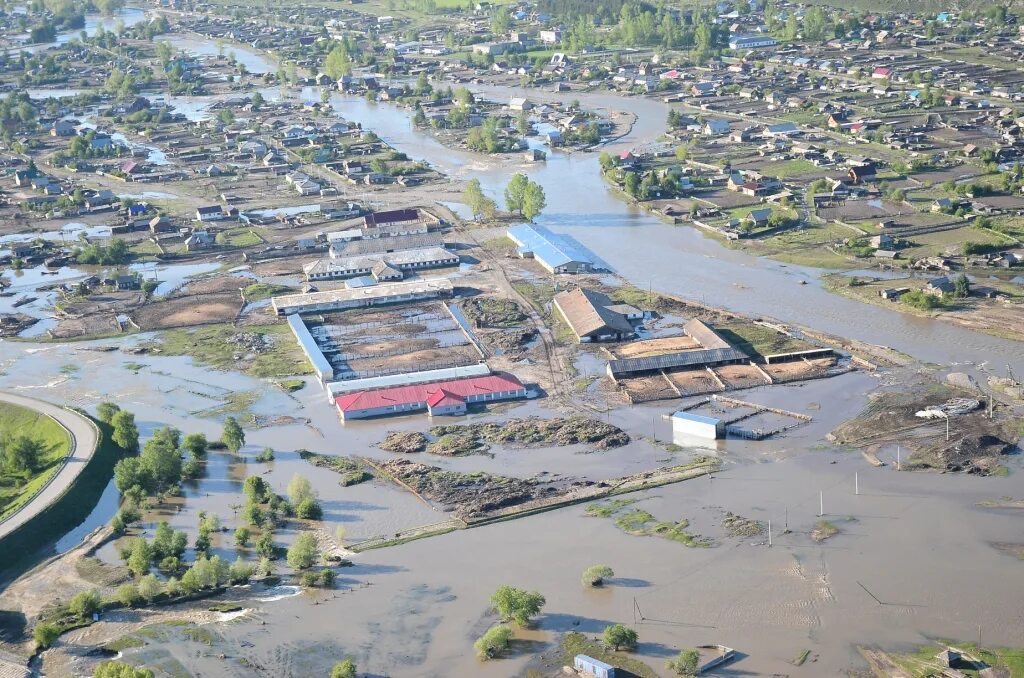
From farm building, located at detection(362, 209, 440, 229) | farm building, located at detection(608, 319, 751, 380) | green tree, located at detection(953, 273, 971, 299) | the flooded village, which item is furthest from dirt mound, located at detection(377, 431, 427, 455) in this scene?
farm building, located at detection(362, 209, 440, 229)

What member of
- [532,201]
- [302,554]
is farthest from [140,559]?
[532,201]

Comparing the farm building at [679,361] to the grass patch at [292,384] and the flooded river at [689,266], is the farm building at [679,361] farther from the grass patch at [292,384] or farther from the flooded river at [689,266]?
the grass patch at [292,384]

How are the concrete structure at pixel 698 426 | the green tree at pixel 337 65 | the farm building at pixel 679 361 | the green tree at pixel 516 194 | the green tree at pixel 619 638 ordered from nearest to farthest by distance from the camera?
the green tree at pixel 619 638, the concrete structure at pixel 698 426, the farm building at pixel 679 361, the green tree at pixel 516 194, the green tree at pixel 337 65

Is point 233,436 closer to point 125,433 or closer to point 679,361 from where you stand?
point 125,433

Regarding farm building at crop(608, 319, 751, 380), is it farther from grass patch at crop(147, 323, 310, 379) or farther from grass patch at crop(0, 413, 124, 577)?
grass patch at crop(0, 413, 124, 577)

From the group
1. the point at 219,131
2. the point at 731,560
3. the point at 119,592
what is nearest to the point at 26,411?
the point at 119,592

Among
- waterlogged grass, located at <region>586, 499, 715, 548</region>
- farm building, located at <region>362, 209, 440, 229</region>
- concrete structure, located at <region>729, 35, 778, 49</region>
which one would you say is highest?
concrete structure, located at <region>729, 35, 778, 49</region>

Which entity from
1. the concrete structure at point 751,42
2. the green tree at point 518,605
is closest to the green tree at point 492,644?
the green tree at point 518,605
